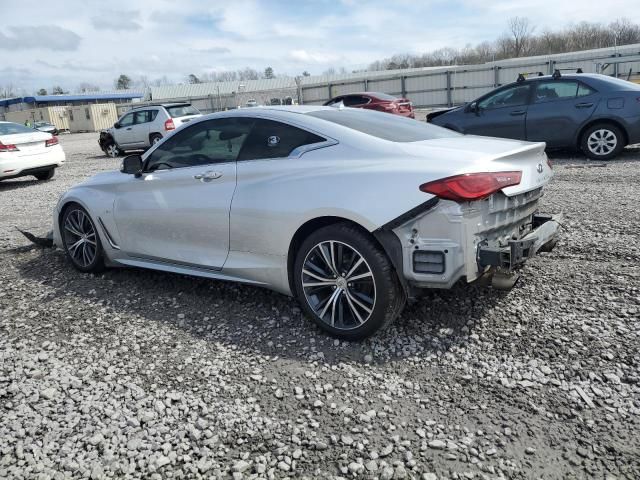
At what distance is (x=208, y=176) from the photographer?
169 inches

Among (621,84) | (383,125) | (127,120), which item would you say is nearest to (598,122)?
(621,84)

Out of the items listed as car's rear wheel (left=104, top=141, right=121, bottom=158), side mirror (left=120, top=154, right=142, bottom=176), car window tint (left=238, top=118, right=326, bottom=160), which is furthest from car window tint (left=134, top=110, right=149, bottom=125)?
car window tint (left=238, top=118, right=326, bottom=160)

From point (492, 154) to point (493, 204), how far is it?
35 cm

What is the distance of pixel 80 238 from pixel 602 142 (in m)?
8.75

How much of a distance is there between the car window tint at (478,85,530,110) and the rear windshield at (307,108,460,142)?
6739 mm

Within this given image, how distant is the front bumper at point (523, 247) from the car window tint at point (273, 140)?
1.36 metres

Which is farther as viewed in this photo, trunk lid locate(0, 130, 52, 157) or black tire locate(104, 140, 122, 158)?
black tire locate(104, 140, 122, 158)

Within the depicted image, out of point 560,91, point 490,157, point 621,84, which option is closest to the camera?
point 490,157

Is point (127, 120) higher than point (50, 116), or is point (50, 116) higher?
point (50, 116)

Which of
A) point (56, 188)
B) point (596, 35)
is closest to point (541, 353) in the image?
point (56, 188)

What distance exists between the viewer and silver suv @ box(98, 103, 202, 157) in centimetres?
1786

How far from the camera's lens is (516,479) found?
237cm

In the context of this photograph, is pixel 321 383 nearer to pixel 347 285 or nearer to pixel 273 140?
pixel 347 285

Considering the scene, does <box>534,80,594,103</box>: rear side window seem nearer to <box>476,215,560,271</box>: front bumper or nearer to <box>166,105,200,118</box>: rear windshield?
<box>476,215,560,271</box>: front bumper
